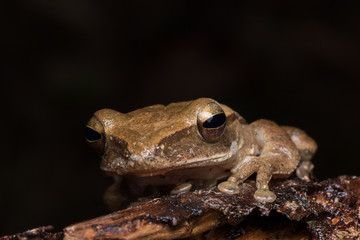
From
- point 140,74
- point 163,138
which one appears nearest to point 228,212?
point 163,138

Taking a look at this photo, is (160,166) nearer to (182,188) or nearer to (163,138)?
(163,138)

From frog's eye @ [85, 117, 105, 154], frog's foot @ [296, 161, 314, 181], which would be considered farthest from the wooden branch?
frog's eye @ [85, 117, 105, 154]

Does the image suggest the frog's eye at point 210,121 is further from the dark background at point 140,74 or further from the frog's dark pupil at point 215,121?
the dark background at point 140,74

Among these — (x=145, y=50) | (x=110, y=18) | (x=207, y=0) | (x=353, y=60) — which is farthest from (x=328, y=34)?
(x=110, y=18)

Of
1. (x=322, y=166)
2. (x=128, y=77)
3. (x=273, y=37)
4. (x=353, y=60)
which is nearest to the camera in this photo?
(x=322, y=166)

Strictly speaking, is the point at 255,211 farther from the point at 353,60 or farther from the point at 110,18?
the point at 110,18

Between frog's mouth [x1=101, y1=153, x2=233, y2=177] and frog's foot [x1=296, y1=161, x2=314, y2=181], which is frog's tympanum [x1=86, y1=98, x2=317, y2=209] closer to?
frog's mouth [x1=101, y1=153, x2=233, y2=177]

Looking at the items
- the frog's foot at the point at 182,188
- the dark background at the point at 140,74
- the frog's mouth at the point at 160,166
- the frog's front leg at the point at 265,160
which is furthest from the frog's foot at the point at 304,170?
the dark background at the point at 140,74
